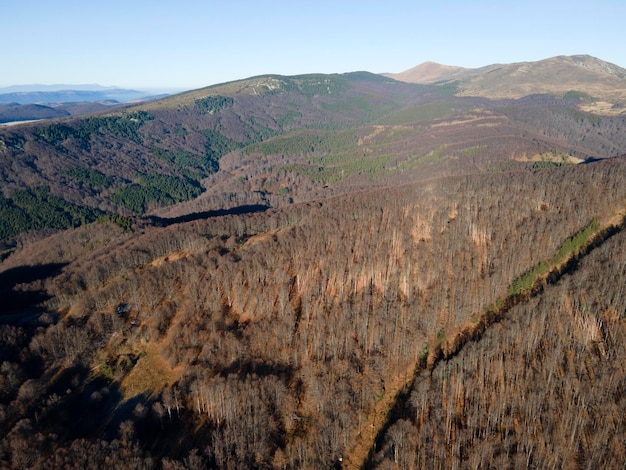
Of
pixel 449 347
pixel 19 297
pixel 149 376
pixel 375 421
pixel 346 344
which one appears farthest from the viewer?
pixel 19 297

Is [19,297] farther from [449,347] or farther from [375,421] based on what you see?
[449,347]

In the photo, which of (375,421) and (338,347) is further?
(338,347)

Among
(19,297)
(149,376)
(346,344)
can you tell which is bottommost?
(149,376)

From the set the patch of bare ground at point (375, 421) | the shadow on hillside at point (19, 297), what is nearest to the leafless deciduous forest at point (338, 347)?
the patch of bare ground at point (375, 421)

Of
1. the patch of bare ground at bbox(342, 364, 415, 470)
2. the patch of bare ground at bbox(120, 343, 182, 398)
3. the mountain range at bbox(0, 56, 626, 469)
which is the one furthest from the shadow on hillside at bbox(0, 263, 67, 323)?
the patch of bare ground at bbox(342, 364, 415, 470)

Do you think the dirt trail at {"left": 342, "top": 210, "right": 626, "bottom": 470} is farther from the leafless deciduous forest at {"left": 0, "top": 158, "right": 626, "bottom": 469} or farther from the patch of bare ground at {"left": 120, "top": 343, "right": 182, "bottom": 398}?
the patch of bare ground at {"left": 120, "top": 343, "right": 182, "bottom": 398}

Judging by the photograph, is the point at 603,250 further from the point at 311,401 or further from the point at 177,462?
the point at 177,462

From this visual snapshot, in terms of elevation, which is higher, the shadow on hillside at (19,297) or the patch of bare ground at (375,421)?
the shadow on hillside at (19,297)

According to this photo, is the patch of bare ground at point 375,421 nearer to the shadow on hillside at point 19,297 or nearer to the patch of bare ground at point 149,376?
the patch of bare ground at point 149,376

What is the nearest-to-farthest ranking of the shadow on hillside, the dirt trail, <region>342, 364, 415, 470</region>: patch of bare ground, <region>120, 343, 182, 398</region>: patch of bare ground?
<region>342, 364, 415, 470</region>: patch of bare ground
the dirt trail
<region>120, 343, 182, 398</region>: patch of bare ground
the shadow on hillside

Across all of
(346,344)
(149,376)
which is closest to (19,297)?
(149,376)
